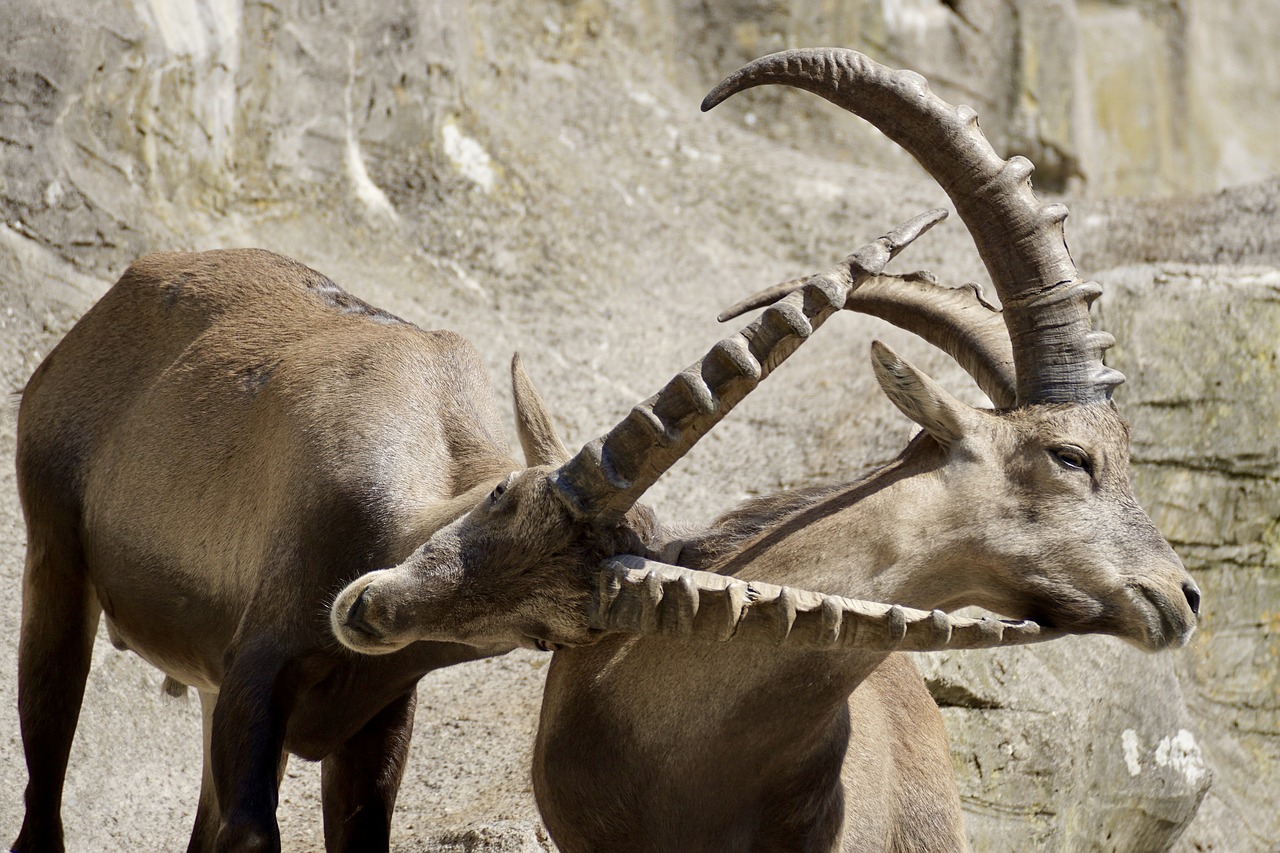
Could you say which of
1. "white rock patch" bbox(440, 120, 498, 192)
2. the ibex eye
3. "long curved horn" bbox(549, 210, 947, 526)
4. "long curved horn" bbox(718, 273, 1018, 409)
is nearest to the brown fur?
"long curved horn" bbox(549, 210, 947, 526)

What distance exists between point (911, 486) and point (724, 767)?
96cm

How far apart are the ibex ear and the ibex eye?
1.42 metres

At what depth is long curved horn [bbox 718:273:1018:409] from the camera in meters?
4.42

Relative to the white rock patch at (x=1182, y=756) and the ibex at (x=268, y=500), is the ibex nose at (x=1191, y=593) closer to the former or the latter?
the ibex at (x=268, y=500)

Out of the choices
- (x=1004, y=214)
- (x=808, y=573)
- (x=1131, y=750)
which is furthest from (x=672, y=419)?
(x=1131, y=750)

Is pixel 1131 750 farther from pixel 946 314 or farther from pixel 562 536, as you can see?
pixel 562 536

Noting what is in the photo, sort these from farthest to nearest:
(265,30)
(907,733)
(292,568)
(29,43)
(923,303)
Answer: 1. (265,30)
2. (29,43)
3. (907,733)
4. (923,303)
5. (292,568)

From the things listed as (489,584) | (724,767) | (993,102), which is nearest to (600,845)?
(724,767)

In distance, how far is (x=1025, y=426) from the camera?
3982 mm

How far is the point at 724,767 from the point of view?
3969mm

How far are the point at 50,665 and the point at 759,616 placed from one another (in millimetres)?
3022

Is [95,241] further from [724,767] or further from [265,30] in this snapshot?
[724,767]

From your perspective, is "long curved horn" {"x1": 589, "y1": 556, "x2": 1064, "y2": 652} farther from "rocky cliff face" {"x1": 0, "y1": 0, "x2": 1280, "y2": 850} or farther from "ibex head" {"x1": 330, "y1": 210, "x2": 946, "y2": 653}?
"rocky cliff face" {"x1": 0, "y1": 0, "x2": 1280, "y2": 850}

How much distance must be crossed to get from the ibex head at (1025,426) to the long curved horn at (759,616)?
14.7 inches
